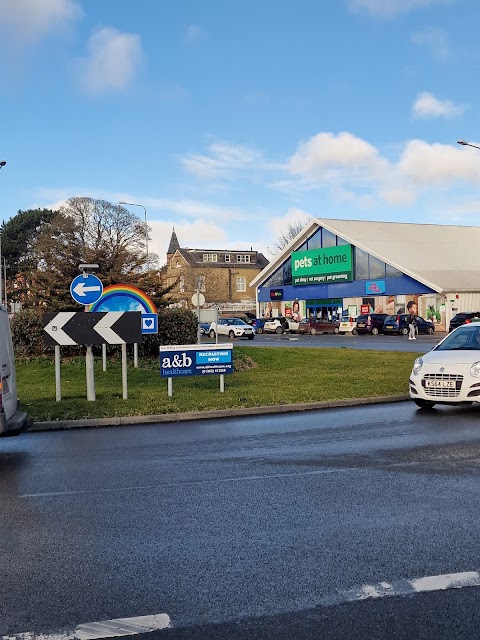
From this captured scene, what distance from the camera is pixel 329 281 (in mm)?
67125

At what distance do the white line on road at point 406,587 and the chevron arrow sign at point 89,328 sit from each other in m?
9.77

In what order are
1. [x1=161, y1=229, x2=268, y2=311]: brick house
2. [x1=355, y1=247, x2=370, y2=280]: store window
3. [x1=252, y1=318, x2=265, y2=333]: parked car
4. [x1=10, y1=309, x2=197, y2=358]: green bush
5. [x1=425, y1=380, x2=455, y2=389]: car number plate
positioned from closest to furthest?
[x1=425, y1=380, x2=455, y2=389]: car number plate < [x1=10, y1=309, x2=197, y2=358]: green bush < [x1=252, y1=318, x2=265, y2=333]: parked car < [x1=355, y1=247, x2=370, y2=280]: store window < [x1=161, y1=229, x2=268, y2=311]: brick house

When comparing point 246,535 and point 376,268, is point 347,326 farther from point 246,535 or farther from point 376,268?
point 246,535

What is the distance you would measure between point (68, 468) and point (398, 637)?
539cm

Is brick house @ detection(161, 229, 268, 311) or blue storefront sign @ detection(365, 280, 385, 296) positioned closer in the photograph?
blue storefront sign @ detection(365, 280, 385, 296)

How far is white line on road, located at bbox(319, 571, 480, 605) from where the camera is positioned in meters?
4.18

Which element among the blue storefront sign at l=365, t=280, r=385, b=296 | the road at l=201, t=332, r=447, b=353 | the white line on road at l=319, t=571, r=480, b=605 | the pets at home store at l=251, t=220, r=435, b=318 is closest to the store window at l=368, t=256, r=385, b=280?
the pets at home store at l=251, t=220, r=435, b=318

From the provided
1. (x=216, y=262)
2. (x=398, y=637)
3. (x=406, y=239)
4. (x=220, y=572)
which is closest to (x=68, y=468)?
(x=220, y=572)

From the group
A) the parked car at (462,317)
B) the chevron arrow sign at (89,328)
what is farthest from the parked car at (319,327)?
the chevron arrow sign at (89,328)

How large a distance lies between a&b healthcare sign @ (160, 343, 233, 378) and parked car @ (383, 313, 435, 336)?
37500mm

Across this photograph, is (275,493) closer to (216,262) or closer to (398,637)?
(398,637)

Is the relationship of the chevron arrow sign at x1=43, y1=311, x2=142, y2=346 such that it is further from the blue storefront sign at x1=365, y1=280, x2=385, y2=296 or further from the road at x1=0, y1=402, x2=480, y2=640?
the blue storefront sign at x1=365, y1=280, x2=385, y2=296

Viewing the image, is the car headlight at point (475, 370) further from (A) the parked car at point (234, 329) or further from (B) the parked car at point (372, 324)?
(B) the parked car at point (372, 324)

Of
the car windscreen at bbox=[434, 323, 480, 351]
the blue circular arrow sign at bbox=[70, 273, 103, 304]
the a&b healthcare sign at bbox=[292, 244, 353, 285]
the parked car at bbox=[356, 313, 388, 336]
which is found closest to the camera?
the car windscreen at bbox=[434, 323, 480, 351]
